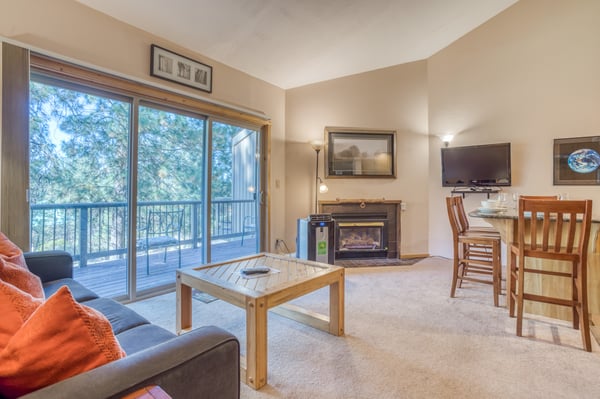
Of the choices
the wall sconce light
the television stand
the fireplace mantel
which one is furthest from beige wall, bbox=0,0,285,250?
the television stand

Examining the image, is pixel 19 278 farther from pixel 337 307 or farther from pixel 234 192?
pixel 234 192

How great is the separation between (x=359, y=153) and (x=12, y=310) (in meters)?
4.48

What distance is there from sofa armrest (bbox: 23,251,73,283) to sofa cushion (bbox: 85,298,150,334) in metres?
0.55

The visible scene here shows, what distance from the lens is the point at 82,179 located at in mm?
2664

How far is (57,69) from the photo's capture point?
239 centimetres

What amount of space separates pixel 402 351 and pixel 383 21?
358 cm

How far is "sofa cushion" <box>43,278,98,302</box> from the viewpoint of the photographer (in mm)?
1775

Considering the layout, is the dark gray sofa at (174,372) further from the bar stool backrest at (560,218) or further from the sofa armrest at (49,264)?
the bar stool backrest at (560,218)

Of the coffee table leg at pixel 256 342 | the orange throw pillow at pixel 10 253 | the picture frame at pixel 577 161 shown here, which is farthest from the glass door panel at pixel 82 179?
the picture frame at pixel 577 161

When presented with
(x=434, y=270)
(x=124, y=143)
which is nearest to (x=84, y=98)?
(x=124, y=143)

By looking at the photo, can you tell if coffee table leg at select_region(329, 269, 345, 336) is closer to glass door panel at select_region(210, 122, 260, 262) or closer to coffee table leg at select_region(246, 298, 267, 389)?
coffee table leg at select_region(246, 298, 267, 389)

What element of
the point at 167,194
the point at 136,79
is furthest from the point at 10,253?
the point at 136,79

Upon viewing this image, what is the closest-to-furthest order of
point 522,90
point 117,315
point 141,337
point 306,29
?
point 141,337
point 117,315
point 306,29
point 522,90

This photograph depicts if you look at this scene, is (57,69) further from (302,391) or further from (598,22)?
(598,22)
